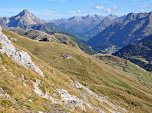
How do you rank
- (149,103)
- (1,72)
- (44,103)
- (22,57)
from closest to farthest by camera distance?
(44,103) < (1,72) < (22,57) < (149,103)

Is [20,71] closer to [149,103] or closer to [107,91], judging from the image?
[107,91]

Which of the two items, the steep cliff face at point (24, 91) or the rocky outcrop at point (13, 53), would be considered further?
the rocky outcrop at point (13, 53)

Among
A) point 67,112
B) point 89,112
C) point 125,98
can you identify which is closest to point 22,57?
→ point 89,112

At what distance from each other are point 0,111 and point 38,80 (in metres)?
27.3

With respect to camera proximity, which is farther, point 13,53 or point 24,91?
point 13,53

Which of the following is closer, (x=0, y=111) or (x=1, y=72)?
(x=0, y=111)

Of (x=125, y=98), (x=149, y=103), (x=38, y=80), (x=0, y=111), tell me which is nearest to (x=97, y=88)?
(x=125, y=98)

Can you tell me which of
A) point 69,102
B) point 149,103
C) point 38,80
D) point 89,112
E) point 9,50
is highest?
point 9,50

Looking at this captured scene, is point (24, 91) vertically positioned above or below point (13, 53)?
below

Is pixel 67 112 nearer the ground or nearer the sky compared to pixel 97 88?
nearer the sky

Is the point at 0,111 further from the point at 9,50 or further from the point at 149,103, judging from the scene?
the point at 149,103

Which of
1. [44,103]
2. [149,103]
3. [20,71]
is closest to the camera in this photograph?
[44,103]

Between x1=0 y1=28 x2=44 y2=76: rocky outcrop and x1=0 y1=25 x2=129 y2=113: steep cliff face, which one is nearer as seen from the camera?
x1=0 y1=25 x2=129 y2=113: steep cliff face

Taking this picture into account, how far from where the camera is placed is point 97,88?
485 feet
